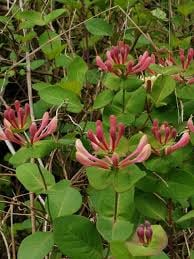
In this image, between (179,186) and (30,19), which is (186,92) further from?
(30,19)

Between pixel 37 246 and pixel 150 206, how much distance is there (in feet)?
0.69

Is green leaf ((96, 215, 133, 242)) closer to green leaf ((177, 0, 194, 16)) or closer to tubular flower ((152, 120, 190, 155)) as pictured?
tubular flower ((152, 120, 190, 155))

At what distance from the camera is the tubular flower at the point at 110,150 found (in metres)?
0.88

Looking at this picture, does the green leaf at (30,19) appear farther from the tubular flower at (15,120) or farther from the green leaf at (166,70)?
the tubular flower at (15,120)

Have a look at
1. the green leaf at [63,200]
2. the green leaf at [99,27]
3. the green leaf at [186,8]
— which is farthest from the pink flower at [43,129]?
the green leaf at [186,8]

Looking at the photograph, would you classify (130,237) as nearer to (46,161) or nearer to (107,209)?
(107,209)

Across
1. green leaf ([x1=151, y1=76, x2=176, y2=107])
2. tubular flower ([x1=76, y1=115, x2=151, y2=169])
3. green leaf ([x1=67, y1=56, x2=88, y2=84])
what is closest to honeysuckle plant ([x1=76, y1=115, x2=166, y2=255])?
tubular flower ([x1=76, y1=115, x2=151, y2=169])

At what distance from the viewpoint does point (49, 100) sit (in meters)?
1.21

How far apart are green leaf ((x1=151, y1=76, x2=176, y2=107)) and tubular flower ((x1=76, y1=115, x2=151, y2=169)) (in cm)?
24

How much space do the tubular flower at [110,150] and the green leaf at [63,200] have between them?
0.50 ft

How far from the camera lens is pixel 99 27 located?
1.70 m

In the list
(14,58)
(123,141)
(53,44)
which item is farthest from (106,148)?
(14,58)

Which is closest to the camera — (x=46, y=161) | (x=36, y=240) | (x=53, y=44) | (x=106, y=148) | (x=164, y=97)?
(x=106, y=148)

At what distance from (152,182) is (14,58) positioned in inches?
37.4
